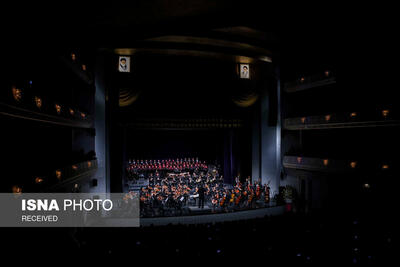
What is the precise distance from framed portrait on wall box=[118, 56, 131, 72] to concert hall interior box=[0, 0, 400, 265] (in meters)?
0.07

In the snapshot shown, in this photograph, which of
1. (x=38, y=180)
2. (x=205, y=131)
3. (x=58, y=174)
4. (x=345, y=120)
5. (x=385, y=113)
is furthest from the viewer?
(x=205, y=131)

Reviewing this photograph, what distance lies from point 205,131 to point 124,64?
11766mm

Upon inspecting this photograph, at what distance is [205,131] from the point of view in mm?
28094

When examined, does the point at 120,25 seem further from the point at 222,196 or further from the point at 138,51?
the point at 222,196

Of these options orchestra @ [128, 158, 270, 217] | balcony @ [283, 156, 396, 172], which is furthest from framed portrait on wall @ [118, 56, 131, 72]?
balcony @ [283, 156, 396, 172]

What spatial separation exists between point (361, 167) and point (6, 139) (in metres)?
18.6

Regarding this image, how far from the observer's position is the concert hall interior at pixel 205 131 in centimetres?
904

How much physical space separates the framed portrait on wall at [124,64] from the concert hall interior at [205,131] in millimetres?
71

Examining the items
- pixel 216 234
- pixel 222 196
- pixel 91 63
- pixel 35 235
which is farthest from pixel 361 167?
pixel 91 63

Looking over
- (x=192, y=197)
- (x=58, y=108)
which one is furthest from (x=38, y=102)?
(x=192, y=197)

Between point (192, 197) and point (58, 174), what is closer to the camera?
point (58, 174)

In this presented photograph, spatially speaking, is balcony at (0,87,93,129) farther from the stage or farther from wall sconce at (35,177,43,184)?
the stage

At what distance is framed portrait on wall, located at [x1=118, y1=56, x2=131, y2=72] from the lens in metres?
18.9

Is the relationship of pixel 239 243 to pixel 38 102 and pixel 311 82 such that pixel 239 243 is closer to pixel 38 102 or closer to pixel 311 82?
pixel 38 102
